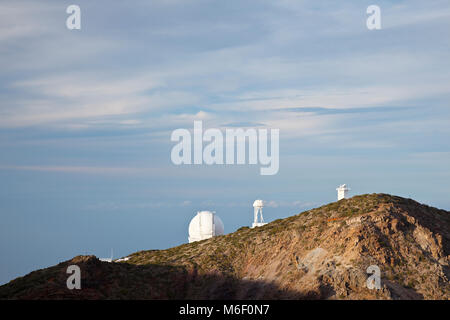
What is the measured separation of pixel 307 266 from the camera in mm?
50219

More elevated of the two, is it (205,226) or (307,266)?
(205,226)

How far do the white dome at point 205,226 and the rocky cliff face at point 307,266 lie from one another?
585 inches

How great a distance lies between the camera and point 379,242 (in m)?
50.3

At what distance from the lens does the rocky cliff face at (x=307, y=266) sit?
46594 millimetres

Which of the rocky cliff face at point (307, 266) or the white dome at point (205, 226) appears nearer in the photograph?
the rocky cliff face at point (307, 266)

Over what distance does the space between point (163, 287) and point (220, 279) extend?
5684mm

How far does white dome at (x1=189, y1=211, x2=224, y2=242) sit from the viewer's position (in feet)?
247

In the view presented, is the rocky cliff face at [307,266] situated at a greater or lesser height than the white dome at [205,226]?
lesser

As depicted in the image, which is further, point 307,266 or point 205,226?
point 205,226

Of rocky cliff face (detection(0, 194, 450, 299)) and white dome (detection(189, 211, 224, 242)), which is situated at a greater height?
white dome (detection(189, 211, 224, 242))

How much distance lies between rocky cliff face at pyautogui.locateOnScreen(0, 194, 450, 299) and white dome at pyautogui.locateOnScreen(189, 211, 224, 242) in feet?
48.8

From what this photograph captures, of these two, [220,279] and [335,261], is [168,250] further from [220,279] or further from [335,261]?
[335,261]

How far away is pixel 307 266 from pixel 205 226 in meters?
27.3

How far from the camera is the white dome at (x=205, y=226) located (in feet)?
247
